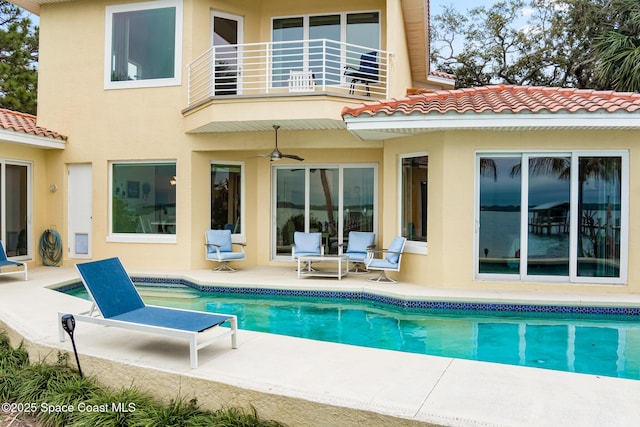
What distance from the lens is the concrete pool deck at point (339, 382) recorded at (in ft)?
13.7

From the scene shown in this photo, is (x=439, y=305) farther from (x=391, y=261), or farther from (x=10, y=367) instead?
(x=10, y=367)

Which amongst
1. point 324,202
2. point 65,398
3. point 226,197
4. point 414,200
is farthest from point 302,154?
point 65,398

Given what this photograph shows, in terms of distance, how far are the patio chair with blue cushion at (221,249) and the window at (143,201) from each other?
3.97 ft

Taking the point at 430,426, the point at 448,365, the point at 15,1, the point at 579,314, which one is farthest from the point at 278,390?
the point at 15,1

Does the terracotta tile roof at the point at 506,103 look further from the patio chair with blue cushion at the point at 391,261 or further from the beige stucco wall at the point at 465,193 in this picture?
the patio chair with blue cushion at the point at 391,261

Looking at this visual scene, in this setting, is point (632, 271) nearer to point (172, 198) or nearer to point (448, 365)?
point (448, 365)

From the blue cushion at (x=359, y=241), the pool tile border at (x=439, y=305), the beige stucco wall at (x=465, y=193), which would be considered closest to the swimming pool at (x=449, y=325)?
the pool tile border at (x=439, y=305)

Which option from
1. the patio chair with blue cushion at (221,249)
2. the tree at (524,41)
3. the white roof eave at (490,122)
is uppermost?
the tree at (524,41)

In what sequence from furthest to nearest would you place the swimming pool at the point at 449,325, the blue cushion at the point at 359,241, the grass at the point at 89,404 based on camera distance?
the blue cushion at the point at 359,241 < the swimming pool at the point at 449,325 < the grass at the point at 89,404

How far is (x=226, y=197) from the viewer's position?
48.8 ft

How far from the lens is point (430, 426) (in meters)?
3.96

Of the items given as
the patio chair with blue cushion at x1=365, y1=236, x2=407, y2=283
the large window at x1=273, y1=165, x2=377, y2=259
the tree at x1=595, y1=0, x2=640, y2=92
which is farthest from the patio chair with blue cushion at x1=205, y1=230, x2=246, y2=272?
the tree at x1=595, y1=0, x2=640, y2=92

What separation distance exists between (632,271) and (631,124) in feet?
10.8

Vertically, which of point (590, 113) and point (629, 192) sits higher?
point (590, 113)
